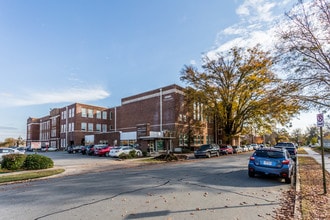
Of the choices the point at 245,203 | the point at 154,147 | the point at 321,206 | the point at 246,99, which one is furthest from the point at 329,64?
the point at 154,147

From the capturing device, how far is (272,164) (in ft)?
33.4

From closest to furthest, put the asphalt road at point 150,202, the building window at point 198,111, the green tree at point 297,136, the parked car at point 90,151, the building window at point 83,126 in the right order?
the asphalt road at point 150,202 → the parked car at point 90,151 → the building window at point 198,111 → the building window at point 83,126 → the green tree at point 297,136

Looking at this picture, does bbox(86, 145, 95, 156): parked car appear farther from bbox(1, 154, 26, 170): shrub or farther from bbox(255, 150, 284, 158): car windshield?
bbox(255, 150, 284, 158): car windshield

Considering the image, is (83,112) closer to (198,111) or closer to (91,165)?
(198,111)

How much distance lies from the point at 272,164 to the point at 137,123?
36.6 metres

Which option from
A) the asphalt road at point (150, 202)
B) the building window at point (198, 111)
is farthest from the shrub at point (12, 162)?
the building window at point (198, 111)

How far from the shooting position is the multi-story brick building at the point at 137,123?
119 feet

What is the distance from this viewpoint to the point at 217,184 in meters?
9.19

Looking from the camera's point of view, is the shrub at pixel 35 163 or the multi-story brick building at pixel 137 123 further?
the multi-story brick building at pixel 137 123

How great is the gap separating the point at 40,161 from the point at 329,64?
773 inches

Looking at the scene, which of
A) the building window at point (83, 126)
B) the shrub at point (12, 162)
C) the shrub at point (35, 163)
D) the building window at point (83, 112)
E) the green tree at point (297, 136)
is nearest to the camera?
the shrub at point (12, 162)

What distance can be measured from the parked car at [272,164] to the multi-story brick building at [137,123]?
16.2 metres

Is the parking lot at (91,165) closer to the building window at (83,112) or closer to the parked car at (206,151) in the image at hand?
the parked car at (206,151)

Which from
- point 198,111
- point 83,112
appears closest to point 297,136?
point 198,111
